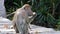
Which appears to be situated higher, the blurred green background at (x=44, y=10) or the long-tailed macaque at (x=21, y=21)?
the long-tailed macaque at (x=21, y=21)

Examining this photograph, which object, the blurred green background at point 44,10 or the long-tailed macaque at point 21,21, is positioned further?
the blurred green background at point 44,10

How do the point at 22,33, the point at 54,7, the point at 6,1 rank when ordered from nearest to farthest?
the point at 22,33 → the point at 54,7 → the point at 6,1

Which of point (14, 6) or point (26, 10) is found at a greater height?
point (26, 10)

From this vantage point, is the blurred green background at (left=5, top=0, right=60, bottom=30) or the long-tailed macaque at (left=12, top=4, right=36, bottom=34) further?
the blurred green background at (left=5, top=0, right=60, bottom=30)

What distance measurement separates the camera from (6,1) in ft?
58.2

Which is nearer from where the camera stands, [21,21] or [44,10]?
[21,21]

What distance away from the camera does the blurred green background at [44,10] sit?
15.7m

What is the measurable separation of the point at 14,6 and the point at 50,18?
8.91 feet

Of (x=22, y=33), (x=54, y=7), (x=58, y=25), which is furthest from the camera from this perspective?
(x=54, y=7)

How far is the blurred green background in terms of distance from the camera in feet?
51.6

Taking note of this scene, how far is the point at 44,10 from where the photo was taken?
15867 millimetres

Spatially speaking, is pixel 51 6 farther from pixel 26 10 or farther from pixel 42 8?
pixel 26 10

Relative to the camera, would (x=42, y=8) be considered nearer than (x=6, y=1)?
Yes

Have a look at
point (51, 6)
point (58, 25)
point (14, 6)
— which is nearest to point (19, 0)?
point (14, 6)
